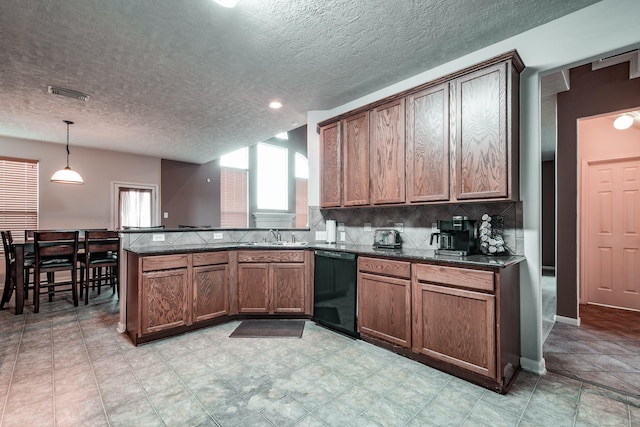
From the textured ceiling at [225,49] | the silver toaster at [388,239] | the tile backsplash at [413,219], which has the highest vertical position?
the textured ceiling at [225,49]

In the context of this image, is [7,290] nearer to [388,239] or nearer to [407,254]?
[388,239]

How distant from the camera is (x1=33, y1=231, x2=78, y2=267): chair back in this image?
3.68 m

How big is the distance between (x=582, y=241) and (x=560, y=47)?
3032 millimetres

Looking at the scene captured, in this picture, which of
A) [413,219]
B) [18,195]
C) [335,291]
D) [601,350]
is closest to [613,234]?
[601,350]

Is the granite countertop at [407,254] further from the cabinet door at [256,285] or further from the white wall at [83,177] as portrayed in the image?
the white wall at [83,177]

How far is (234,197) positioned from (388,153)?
6094mm

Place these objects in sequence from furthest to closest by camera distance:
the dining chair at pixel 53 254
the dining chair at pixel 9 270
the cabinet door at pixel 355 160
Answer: the dining chair at pixel 9 270 → the dining chair at pixel 53 254 → the cabinet door at pixel 355 160

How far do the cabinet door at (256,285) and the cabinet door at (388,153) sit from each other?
1470 millimetres

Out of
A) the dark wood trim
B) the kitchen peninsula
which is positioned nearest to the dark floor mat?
the kitchen peninsula

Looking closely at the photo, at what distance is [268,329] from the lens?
3090 mm

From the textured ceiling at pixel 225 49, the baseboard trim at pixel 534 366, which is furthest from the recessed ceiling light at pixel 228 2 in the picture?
the baseboard trim at pixel 534 366

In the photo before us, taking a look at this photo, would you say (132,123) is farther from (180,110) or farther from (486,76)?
(486,76)

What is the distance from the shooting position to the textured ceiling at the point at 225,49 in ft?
6.73

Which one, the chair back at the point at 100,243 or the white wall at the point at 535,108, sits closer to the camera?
the white wall at the point at 535,108
